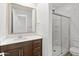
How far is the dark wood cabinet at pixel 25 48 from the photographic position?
132 centimetres

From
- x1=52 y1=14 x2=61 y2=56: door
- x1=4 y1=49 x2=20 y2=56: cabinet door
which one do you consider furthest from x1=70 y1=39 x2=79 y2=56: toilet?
x1=4 y1=49 x2=20 y2=56: cabinet door

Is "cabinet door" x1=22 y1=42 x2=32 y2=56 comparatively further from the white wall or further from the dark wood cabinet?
the white wall

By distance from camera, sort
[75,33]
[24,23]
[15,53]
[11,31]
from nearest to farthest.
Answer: [15,53] → [75,33] → [24,23] → [11,31]

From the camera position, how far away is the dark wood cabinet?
1317 mm

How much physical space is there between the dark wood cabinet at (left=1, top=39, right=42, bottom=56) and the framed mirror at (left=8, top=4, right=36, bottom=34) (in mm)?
206

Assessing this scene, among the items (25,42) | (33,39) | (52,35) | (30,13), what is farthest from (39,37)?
(30,13)

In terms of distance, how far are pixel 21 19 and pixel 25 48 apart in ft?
1.38

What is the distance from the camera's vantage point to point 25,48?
4.66ft

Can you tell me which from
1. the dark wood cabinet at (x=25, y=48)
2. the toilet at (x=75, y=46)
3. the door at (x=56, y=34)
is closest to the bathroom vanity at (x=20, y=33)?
the dark wood cabinet at (x=25, y=48)

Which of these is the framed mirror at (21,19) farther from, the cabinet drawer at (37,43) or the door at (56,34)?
the door at (56,34)

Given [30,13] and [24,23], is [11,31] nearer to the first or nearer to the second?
[24,23]

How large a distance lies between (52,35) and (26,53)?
0.51 metres

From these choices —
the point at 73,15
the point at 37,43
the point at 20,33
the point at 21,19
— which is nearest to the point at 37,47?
the point at 37,43

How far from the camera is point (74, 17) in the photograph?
1377 mm
